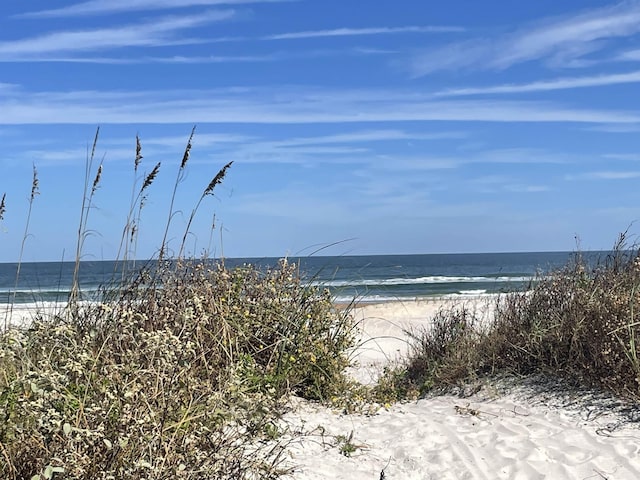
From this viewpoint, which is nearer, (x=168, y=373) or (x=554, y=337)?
(x=168, y=373)

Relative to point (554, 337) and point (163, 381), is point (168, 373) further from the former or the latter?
point (554, 337)

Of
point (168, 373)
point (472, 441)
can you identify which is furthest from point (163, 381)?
point (472, 441)

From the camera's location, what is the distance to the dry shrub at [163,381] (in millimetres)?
3400

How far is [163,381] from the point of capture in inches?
156

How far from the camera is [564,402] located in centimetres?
606

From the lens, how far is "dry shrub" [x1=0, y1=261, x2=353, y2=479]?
134 inches

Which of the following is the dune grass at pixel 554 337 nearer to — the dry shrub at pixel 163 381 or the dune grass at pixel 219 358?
the dune grass at pixel 219 358

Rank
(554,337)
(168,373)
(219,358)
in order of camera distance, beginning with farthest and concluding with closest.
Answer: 1. (554,337)
2. (219,358)
3. (168,373)

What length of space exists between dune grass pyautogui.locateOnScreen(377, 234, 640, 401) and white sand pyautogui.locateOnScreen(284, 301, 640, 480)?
41 cm

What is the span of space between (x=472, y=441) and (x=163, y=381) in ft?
8.37

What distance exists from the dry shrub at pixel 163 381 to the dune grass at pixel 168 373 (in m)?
0.01

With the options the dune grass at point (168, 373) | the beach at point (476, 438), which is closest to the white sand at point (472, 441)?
the beach at point (476, 438)

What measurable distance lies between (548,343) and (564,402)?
2.47 ft

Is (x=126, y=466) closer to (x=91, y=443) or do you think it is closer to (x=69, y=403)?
(x=91, y=443)
